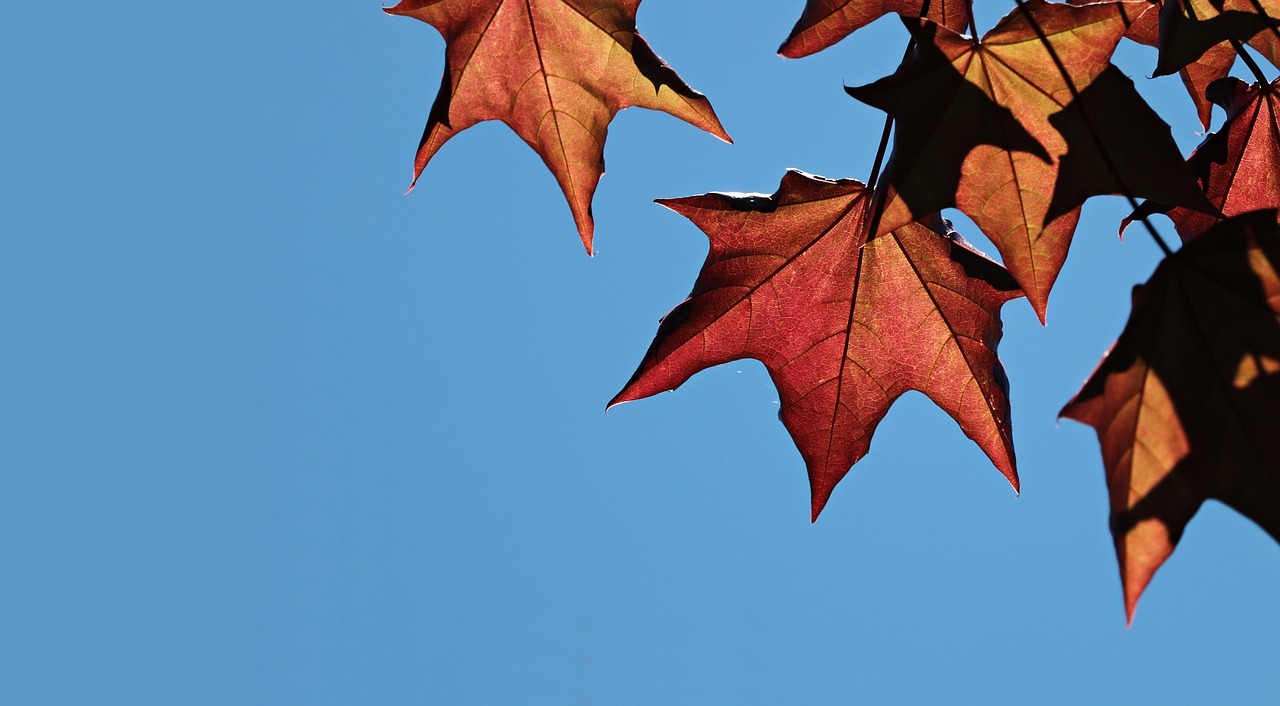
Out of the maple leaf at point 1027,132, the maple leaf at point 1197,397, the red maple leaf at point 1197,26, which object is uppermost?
the red maple leaf at point 1197,26

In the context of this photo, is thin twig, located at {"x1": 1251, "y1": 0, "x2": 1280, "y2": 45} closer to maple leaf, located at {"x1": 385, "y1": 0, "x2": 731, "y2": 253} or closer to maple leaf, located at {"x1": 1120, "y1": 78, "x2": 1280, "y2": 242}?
maple leaf, located at {"x1": 1120, "y1": 78, "x2": 1280, "y2": 242}

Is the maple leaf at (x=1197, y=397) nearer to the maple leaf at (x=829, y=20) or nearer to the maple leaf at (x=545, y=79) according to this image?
the maple leaf at (x=829, y=20)

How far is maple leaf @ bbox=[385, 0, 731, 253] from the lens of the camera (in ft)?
5.29

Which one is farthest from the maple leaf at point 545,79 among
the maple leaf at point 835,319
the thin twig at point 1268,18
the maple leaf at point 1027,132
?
the thin twig at point 1268,18

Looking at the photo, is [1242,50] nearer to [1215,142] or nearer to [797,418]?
[1215,142]

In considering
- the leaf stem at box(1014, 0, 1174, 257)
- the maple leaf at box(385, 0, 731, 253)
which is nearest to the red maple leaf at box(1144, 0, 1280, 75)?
the leaf stem at box(1014, 0, 1174, 257)

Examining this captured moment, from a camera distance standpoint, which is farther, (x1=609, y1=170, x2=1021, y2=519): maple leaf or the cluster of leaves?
(x1=609, y1=170, x2=1021, y2=519): maple leaf

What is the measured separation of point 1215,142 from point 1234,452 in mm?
666

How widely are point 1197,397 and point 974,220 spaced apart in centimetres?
36

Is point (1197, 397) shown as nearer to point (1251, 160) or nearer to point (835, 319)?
point (835, 319)

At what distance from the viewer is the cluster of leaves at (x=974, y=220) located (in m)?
1.06

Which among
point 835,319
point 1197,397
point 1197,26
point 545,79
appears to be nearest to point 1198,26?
point 1197,26

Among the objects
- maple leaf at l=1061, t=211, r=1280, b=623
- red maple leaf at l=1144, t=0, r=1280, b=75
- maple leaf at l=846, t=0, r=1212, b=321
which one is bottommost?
maple leaf at l=1061, t=211, r=1280, b=623

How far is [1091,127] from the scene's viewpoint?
3.97 feet
